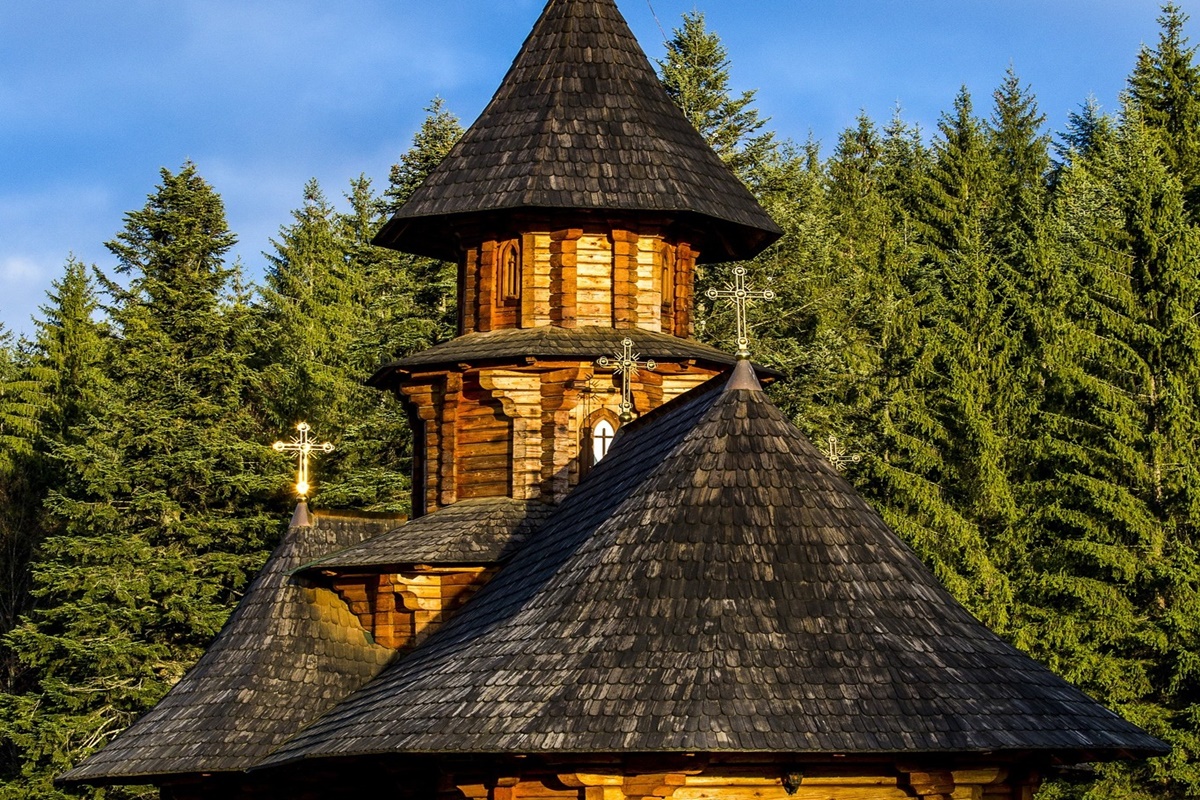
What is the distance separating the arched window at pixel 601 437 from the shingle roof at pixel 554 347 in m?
0.70

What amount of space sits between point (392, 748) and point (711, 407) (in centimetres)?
382

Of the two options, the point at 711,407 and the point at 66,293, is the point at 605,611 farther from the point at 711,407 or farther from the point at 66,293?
the point at 66,293

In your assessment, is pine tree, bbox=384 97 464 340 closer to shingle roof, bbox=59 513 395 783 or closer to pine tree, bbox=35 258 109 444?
pine tree, bbox=35 258 109 444

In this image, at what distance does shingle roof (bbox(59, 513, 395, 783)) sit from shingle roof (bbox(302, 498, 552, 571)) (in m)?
0.52

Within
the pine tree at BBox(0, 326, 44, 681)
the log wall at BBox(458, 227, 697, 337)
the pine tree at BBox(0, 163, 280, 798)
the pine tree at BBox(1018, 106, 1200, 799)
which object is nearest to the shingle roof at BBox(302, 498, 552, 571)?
the log wall at BBox(458, 227, 697, 337)

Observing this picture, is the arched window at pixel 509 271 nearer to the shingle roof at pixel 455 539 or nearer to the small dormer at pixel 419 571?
the shingle roof at pixel 455 539

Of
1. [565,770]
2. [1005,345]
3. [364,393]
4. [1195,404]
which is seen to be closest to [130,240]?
[364,393]

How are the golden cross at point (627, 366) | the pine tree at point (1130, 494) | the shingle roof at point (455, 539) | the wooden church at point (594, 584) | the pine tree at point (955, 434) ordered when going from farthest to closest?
1. the pine tree at point (955, 434)
2. the pine tree at point (1130, 494)
3. the golden cross at point (627, 366)
4. the shingle roof at point (455, 539)
5. the wooden church at point (594, 584)

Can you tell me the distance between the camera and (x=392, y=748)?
1505cm

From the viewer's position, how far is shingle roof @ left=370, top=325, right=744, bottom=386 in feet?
67.9

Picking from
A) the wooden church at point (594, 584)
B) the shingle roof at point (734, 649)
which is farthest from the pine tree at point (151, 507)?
the shingle roof at point (734, 649)

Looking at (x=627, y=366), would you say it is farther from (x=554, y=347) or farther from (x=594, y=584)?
(x=594, y=584)

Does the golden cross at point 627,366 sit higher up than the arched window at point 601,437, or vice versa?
the golden cross at point 627,366

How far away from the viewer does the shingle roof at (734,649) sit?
46.7 feet
